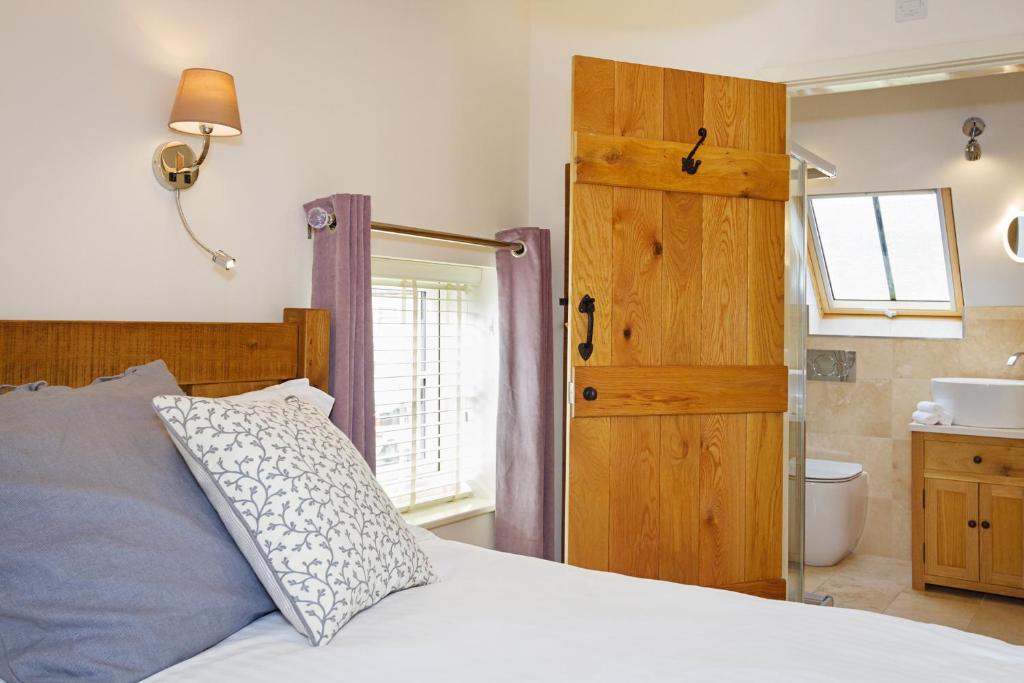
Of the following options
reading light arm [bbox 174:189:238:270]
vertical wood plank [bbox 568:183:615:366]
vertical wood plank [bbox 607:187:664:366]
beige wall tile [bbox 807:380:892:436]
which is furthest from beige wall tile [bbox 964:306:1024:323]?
reading light arm [bbox 174:189:238:270]

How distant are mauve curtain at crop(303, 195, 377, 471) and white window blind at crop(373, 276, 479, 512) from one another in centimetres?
44

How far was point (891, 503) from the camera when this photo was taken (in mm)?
4672

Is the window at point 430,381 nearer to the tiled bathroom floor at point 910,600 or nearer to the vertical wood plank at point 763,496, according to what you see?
the vertical wood plank at point 763,496

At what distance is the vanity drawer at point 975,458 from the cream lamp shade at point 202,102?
138 inches

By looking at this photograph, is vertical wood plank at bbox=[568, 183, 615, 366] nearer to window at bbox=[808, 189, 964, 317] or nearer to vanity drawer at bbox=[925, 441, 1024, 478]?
vanity drawer at bbox=[925, 441, 1024, 478]

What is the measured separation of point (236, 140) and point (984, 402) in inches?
138

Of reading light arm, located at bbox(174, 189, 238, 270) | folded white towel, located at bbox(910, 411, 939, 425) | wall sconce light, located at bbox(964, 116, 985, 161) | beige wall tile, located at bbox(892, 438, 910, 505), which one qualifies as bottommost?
beige wall tile, located at bbox(892, 438, 910, 505)

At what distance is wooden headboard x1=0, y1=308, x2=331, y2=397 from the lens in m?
1.70

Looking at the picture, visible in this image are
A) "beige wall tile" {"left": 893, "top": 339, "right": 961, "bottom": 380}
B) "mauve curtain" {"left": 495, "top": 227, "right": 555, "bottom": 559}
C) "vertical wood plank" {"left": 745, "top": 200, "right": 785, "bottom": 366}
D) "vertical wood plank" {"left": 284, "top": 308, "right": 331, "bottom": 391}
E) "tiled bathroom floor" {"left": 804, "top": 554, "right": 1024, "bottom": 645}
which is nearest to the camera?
"vertical wood plank" {"left": 284, "top": 308, "right": 331, "bottom": 391}

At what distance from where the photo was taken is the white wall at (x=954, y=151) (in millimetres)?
4223

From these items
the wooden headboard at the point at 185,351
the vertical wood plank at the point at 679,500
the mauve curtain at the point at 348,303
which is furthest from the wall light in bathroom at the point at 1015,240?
the wooden headboard at the point at 185,351

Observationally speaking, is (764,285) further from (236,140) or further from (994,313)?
(994,313)

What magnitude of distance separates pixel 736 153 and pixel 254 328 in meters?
1.76

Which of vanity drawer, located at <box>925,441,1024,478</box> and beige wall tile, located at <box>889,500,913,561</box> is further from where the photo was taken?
beige wall tile, located at <box>889,500,913,561</box>
